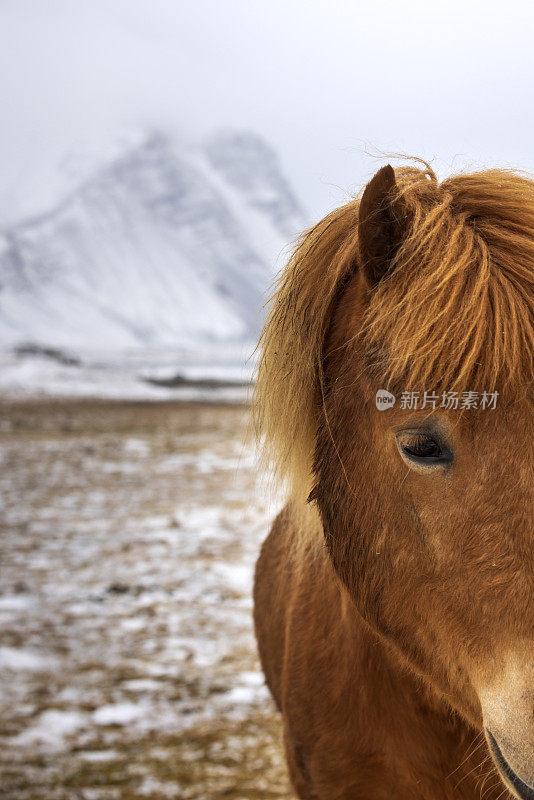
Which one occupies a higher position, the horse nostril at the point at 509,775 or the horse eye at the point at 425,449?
the horse eye at the point at 425,449

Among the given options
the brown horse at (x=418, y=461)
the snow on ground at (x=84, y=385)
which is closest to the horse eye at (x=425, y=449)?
the brown horse at (x=418, y=461)

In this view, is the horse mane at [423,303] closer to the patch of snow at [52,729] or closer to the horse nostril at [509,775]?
the horse nostril at [509,775]

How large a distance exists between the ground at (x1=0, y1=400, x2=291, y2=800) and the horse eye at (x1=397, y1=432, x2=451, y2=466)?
249cm

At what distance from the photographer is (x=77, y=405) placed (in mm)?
18703

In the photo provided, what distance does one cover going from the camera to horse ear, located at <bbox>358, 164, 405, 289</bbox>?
1.22 metres

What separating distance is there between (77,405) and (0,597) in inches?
558

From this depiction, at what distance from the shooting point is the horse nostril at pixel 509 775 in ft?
3.56

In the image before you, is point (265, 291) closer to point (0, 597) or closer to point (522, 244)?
point (522, 244)

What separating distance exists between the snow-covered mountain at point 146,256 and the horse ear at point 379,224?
7400 centimetres

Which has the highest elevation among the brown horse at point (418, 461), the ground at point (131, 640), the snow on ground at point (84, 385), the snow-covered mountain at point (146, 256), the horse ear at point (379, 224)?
the horse ear at point (379, 224)

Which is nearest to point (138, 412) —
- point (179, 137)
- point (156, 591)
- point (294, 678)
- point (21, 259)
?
point (156, 591)

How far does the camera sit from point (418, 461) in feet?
3.90

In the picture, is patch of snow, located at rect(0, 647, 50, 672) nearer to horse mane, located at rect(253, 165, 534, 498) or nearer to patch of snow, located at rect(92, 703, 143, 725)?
patch of snow, located at rect(92, 703, 143, 725)

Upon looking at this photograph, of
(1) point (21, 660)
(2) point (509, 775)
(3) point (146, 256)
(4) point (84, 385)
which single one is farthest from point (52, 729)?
(3) point (146, 256)
